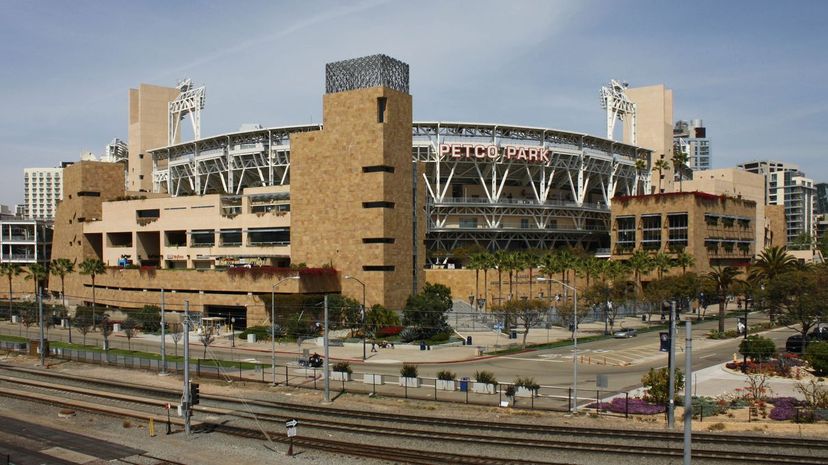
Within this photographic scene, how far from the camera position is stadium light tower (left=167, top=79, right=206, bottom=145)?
17075 cm

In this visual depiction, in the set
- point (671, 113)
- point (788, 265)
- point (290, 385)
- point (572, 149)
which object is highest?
point (671, 113)

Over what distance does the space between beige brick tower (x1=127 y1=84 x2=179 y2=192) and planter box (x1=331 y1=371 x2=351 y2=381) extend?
136 meters

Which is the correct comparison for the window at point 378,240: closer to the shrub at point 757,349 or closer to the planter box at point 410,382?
the planter box at point 410,382

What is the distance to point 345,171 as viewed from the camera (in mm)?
99938

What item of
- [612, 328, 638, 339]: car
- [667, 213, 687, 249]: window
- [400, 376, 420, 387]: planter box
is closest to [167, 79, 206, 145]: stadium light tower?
[667, 213, 687, 249]: window

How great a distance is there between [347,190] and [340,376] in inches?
1709

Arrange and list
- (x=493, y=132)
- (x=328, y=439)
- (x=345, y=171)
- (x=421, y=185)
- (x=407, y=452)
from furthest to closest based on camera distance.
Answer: (x=493, y=132) → (x=421, y=185) → (x=345, y=171) → (x=328, y=439) → (x=407, y=452)

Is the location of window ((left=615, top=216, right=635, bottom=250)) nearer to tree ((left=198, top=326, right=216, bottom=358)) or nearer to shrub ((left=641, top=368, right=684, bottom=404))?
tree ((left=198, top=326, right=216, bottom=358))

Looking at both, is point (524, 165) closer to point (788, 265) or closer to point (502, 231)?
point (502, 231)

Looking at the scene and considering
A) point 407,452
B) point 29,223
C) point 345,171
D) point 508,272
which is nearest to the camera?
point 407,452

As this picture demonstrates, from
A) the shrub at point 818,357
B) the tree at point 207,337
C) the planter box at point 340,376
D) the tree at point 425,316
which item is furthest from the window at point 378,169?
the shrub at point 818,357

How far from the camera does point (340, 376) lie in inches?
2367

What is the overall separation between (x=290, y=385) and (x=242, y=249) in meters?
61.7

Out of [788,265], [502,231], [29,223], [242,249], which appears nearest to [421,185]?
[242,249]
